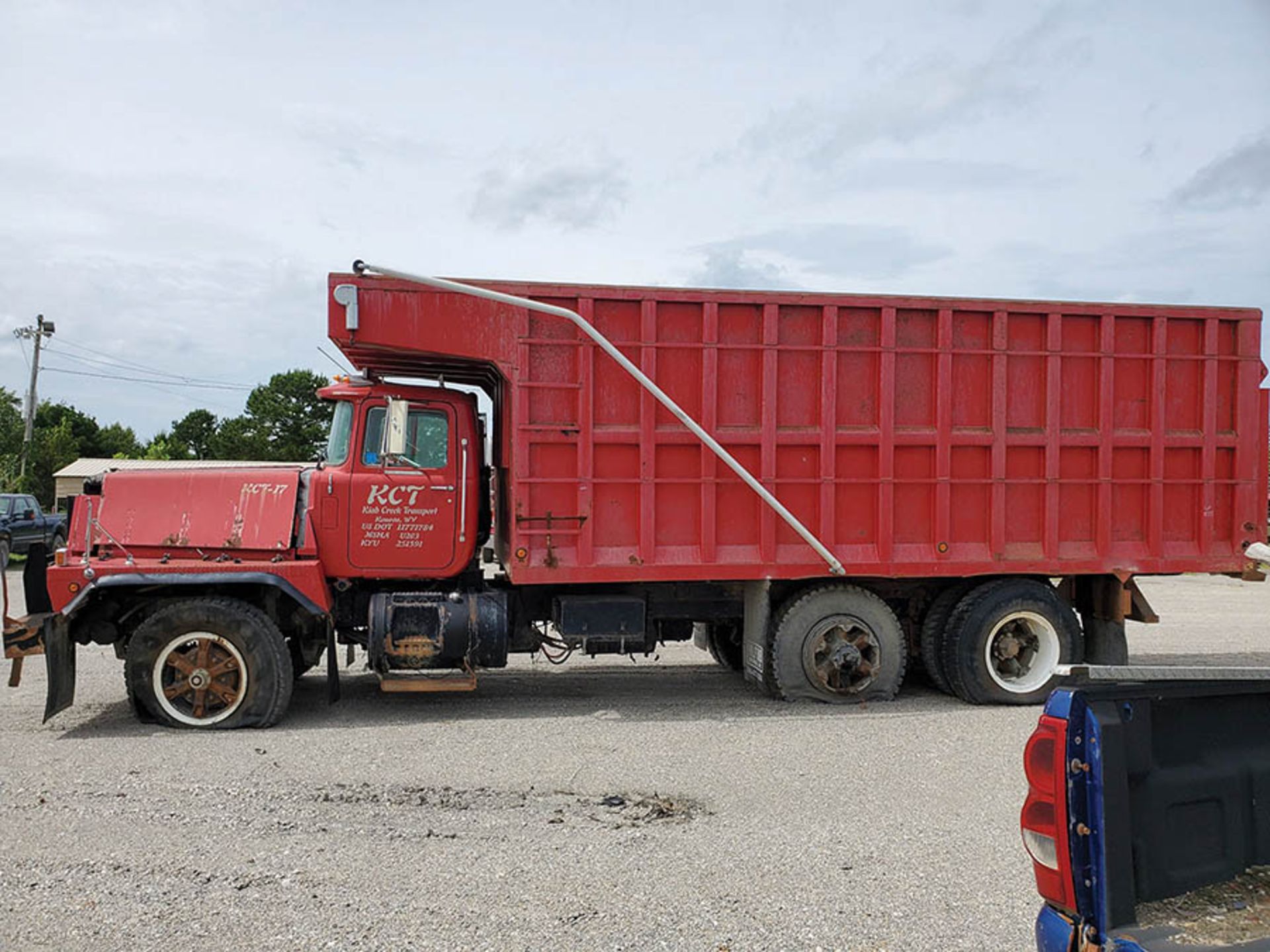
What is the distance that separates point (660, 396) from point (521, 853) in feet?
11.7

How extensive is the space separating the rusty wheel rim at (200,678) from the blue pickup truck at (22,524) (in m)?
16.6

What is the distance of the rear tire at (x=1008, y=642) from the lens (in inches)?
307

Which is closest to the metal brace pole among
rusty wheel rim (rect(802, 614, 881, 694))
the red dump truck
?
the red dump truck

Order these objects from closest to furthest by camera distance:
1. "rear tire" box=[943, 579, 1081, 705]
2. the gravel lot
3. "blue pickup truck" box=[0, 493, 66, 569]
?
1. the gravel lot
2. "rear tire" box=[943, 579, 1081, 705]
3. "blue pickup truck" box=[0, 493, 66, 569]

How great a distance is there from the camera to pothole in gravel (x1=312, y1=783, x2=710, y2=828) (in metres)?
5.16

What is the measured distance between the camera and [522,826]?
16.5 ft

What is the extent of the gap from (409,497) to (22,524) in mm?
19380

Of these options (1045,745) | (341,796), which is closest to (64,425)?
(341,796)

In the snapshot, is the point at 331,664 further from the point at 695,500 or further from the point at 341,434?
the point at 695,500

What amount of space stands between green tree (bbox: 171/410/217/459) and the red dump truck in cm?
5823

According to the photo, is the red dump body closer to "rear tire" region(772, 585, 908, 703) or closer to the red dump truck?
the red dump truck

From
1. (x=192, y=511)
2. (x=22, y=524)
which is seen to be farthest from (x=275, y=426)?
(x=192, y=511)

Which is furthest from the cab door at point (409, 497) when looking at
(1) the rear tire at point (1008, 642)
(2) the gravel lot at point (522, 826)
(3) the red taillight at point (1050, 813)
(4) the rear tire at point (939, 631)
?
(3) the red taillight at point (1050, 813)

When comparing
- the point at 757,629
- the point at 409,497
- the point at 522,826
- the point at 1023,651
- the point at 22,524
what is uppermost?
the point at 409,497
